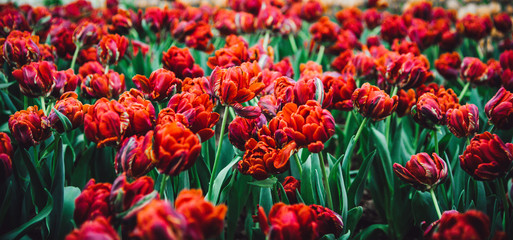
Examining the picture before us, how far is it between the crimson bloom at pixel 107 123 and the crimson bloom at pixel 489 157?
0.73 meters

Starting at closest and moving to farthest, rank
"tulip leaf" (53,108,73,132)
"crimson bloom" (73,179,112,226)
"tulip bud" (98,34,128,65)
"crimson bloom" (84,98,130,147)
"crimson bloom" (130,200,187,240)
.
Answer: "crimson bloom" (130,200,187,240), "crimson bloom" (73,179,112,226), "crimson bloom" (84,98,130,147), "tulip leaf" (53,108,73,132), "tulip bud" (98,34,128,65)

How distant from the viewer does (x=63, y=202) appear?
0.83 meters

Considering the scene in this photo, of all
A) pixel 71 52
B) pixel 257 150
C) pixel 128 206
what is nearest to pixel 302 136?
pixel 257 150

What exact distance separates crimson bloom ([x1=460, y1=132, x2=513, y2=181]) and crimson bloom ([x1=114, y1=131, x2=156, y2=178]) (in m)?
0.67

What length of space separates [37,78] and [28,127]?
0.77ft

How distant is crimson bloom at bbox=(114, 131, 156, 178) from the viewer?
2.22ft

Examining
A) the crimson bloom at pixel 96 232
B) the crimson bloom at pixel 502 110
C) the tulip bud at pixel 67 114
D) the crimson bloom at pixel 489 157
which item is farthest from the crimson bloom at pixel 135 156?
the crimson bloom at pixel 502 110

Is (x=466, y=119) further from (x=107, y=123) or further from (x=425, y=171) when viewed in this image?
(x=107, y=123)

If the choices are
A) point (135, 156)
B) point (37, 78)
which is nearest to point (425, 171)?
point (135, 156)

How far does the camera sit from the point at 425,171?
0.86 meters

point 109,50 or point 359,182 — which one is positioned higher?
point 109,50

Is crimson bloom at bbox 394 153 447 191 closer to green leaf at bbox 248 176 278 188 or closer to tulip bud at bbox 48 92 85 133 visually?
green leaf at bbox 248 176 278 188

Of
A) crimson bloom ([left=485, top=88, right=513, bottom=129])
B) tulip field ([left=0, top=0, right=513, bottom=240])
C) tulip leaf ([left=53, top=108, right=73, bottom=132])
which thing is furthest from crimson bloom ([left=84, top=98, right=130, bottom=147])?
crimson bloom ([left=485, top=88, right=513, bottom=129])

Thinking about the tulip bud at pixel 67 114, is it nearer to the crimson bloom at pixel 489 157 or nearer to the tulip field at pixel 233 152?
the tulip field at pixel 233 152
